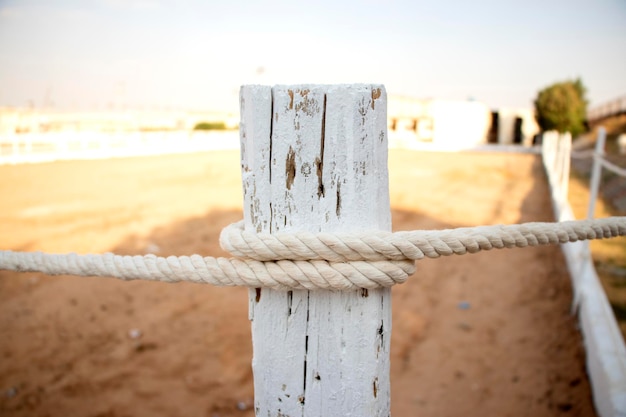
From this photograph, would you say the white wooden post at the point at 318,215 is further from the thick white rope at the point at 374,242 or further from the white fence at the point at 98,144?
the white fence at the point at 98,144

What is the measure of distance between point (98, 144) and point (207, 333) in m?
12.5

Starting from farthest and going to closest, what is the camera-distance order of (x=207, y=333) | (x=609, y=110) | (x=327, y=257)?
(x=609, y=110)
(x=207, y=333)
(x=327, y=257)

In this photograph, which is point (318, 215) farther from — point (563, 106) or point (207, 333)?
point (563, 106)

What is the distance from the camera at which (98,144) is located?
45.0ft

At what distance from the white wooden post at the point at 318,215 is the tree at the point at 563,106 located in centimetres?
2669

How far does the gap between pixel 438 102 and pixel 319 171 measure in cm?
2849

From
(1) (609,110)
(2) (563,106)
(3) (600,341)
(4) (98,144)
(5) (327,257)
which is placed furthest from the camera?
(1) (609,110)

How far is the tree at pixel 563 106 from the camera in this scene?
2312cm

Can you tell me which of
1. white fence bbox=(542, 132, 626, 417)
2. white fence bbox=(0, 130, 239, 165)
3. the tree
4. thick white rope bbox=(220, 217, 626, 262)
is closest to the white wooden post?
thick white rope bbox=(220, 217, 626, 262)

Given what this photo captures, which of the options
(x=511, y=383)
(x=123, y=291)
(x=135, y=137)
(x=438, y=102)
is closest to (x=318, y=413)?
(x=511, y=383)

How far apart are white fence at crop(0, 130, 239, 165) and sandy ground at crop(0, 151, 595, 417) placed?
6732mm

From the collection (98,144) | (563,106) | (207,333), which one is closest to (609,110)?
(563,106)

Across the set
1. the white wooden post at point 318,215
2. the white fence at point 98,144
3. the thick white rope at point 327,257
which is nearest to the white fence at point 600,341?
the thick white rope at point 327,257

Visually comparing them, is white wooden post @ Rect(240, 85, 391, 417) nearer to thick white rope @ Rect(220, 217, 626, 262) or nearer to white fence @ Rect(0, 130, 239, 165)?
thick white rope @ Rect(220, 217, 626, 262)
